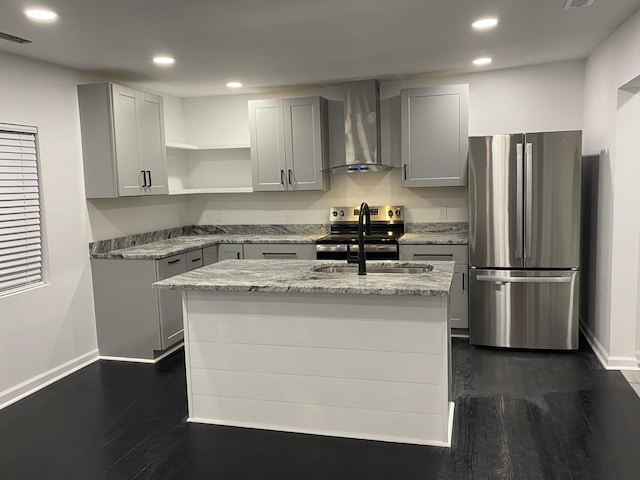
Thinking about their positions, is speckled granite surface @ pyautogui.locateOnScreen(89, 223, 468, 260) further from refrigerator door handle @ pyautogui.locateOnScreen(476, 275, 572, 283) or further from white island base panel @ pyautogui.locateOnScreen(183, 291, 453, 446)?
white island base panel @ pyautogui.locateOnScreen(183, 291, 453, 446)

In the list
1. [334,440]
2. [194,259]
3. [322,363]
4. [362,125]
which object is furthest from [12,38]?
[334,440]

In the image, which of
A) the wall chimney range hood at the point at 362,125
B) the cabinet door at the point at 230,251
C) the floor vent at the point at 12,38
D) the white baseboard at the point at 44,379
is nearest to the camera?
the floor vent at the point at 12,38

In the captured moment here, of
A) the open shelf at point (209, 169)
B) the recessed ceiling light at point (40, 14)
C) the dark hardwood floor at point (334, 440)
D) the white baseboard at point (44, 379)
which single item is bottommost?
the dark hardwood floor at point (334, 440)

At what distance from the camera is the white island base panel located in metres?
2.79

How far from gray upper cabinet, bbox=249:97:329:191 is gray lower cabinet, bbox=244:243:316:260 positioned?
608 millimetres

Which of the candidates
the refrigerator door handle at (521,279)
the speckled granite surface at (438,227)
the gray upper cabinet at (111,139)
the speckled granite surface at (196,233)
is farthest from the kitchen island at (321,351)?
the speckled granite surface at (438,227)

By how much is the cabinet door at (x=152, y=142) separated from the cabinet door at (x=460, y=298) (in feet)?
9.32

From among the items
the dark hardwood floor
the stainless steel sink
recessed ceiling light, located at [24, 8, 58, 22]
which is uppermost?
recessed ceiling light, located at [24, 8, 58, 22]

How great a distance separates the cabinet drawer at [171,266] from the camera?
431cm

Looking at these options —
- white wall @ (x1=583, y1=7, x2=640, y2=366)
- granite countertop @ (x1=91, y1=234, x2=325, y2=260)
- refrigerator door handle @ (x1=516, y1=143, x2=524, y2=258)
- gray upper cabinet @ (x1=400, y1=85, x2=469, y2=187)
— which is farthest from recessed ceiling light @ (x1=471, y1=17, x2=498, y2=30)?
granite countertop @ (x1=91, y1=234, x2=325, y2=260)

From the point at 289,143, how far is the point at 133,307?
2.16 metres

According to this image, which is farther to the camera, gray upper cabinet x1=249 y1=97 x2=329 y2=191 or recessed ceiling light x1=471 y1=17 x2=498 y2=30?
gray upper cabinet x1=249 y1=97 x2=329 y2=191

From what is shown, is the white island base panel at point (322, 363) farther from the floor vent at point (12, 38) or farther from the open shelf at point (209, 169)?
the open shelf at point (209, 169)

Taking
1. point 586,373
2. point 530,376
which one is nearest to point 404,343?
point 530,376
